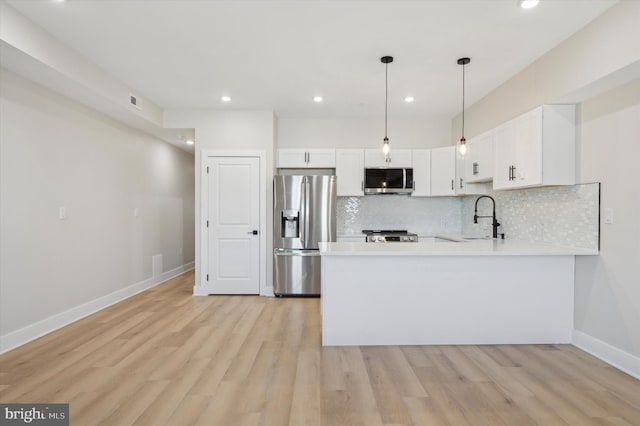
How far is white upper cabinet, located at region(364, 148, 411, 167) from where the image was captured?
16.3ft

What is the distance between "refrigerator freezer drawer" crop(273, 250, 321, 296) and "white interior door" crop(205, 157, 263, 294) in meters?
0.33

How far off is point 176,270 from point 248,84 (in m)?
3.80

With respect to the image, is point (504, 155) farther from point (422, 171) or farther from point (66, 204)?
point (66, 204)

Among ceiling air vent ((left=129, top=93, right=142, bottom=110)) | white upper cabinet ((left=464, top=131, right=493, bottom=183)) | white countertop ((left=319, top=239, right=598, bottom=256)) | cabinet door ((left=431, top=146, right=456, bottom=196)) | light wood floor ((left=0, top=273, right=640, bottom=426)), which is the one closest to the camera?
light wood floor ((left=0, top=273, right=640, bottom=426))

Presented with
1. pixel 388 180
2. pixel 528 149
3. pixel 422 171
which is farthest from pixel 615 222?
pixel 388 180

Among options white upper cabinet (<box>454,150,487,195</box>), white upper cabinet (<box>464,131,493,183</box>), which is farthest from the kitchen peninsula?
white upper cabinet (<box>454,150,487,195</box>)

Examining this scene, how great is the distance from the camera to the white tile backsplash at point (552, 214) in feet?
9.16

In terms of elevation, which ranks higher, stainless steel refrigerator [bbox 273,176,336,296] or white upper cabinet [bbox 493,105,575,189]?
white upper cabinet [bbox 493,105,575,189]

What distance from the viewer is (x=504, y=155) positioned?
3.54 meters

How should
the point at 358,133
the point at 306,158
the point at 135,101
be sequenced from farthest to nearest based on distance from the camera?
the point at 358,133 < the point at 306,158 < the point at 135,101

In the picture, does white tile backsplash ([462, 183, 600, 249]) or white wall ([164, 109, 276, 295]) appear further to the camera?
white wall ([164, 109, 276, 295])

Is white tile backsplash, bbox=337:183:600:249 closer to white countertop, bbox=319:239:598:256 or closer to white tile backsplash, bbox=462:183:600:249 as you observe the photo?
white tile backsplash, bbox=462:183:600:249

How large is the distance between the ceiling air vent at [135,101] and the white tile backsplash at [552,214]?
4685 mm

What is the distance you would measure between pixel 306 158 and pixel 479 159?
2.39m
